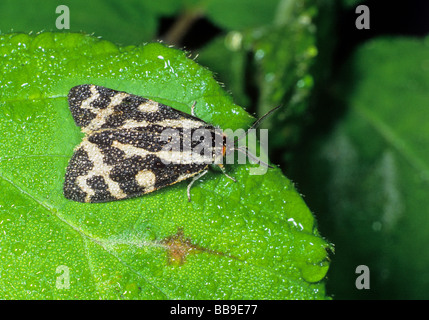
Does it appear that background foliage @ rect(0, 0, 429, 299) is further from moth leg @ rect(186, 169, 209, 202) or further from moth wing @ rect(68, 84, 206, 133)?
moth leg @ rect(186, 169, 209, 202)

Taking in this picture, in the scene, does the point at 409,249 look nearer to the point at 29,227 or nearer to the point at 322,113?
the point at 322,113

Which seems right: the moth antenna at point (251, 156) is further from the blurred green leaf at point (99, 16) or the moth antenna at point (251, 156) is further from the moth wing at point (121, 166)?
the blurred green leaf at point (99, 16)

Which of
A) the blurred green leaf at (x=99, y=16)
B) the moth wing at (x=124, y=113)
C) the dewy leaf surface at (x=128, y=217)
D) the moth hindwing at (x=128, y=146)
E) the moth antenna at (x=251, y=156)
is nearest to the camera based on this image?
the dewy leaf surface at (x=128, y=217)

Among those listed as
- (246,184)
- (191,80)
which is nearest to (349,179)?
(246,184)

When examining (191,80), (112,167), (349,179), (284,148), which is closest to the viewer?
(191,80)

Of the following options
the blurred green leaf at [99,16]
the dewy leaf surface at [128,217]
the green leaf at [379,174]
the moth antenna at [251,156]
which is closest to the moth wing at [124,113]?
the dewy leaf surface at [128,217]

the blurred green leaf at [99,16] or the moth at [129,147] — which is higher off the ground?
the blurred green leaf at [99,16]
